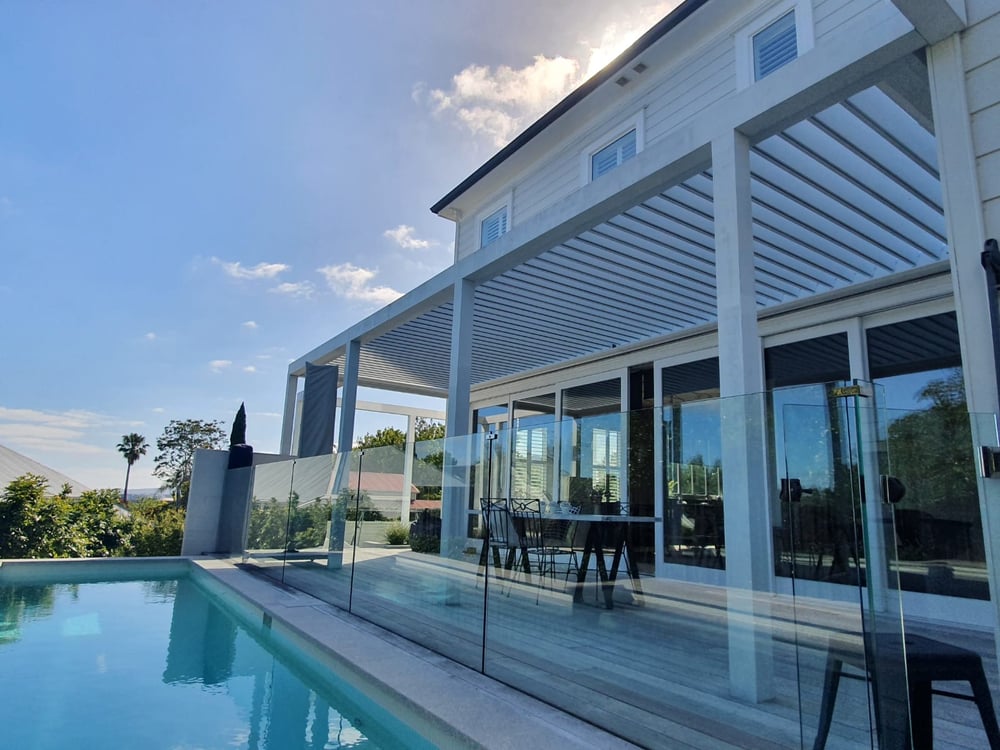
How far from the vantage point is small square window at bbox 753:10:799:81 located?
19.1ft

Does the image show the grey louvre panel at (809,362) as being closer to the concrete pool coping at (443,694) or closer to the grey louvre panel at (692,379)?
the grey louvre panel at (692,379)

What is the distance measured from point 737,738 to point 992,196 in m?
2.80

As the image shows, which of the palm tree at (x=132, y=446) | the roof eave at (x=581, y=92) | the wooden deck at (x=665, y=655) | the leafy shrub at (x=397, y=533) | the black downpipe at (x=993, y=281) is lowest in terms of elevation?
the wooden deck at (x=665, y=655)

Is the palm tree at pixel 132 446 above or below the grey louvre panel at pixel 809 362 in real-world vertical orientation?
above

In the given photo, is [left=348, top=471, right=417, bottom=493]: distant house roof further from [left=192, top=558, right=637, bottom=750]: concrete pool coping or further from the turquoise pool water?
the turquoise pool water

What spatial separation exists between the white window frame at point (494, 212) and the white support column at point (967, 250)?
238 inches

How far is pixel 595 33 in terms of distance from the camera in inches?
278

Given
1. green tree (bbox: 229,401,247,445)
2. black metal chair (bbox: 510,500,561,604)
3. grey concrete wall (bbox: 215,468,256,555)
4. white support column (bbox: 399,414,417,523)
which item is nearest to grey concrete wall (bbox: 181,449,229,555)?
grey concrete wall (bbox: 215,468,256,555)

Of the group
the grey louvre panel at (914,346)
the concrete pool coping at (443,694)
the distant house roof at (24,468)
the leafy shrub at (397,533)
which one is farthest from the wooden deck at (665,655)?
the distant house roof at (24,468)

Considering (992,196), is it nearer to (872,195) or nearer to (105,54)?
(872,195)

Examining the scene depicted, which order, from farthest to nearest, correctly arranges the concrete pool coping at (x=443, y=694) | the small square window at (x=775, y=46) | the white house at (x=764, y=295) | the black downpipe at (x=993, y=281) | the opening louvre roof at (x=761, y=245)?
the small square window at (x=775, y=46), the opening louvre roof at (x=761, y=245), the concrete pool coping at (x=443, y=694), the white house at (x=764, y=295), the black downpipe at (x=993, y=281)

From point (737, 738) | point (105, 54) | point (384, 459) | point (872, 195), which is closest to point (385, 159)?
point (105, 54)

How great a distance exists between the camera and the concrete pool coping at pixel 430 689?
3.06 metres

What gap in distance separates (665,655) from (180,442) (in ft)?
135
